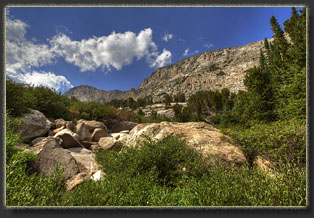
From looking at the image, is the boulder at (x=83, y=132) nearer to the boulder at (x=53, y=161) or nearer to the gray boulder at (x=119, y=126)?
the boulder at (x=53, y=161)

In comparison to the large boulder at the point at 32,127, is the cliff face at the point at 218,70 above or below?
above

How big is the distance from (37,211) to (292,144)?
5337 millimetres

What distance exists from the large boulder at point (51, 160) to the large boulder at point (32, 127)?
1.64 m

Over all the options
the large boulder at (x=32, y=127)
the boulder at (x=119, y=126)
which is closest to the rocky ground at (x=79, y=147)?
the large boulder at (x=32, y=127)

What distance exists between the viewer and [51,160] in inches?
153

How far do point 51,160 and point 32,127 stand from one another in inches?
110

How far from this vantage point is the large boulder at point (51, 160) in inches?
142

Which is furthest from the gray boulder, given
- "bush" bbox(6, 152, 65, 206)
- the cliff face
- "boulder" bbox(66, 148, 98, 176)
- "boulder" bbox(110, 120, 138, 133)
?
the cliff face

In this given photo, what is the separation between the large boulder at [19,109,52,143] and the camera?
17.1ft

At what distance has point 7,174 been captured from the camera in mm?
1874

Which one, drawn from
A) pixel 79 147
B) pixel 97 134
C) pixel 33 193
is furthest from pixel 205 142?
pixel 97 134

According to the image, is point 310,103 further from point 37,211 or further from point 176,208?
point 37,211

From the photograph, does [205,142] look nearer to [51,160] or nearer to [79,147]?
[51,160]

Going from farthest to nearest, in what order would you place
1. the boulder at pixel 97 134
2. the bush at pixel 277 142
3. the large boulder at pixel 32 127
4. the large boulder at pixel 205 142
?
the boulder at pixel 97 134 < the large boulder at pixel 32 127 < the large boulder at pixel 205 142 < the bush at pixel 277 142
